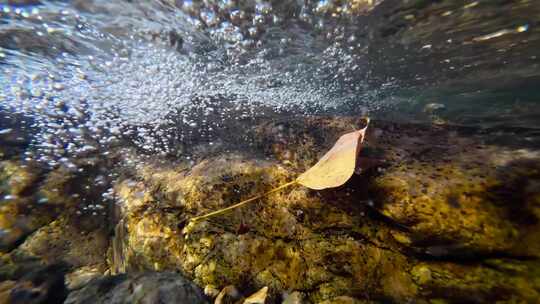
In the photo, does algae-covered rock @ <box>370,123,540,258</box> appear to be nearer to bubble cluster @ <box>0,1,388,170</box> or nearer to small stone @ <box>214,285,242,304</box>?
small stone @ <box>214,285,242,304</box>

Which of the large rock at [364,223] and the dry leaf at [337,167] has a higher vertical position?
the dry leaf at [337,167]

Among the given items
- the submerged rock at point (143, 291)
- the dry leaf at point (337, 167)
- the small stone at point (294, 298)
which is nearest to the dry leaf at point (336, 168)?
the dry leaf at point (337, 167)

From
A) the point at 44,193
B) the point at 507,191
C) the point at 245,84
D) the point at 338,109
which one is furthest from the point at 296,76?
the point at 338,109

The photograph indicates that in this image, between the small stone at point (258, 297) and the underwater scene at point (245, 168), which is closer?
the underwater scene at point (245, 168)

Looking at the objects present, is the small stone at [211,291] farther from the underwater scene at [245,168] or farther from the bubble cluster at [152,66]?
the bubble cluster at [152,66]

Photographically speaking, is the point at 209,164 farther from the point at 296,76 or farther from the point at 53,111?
the point at 296,76

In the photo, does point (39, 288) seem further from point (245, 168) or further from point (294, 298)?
point (294, 298)

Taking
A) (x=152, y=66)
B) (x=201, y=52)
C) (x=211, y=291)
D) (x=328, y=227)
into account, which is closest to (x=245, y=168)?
(x=328, y=227)
